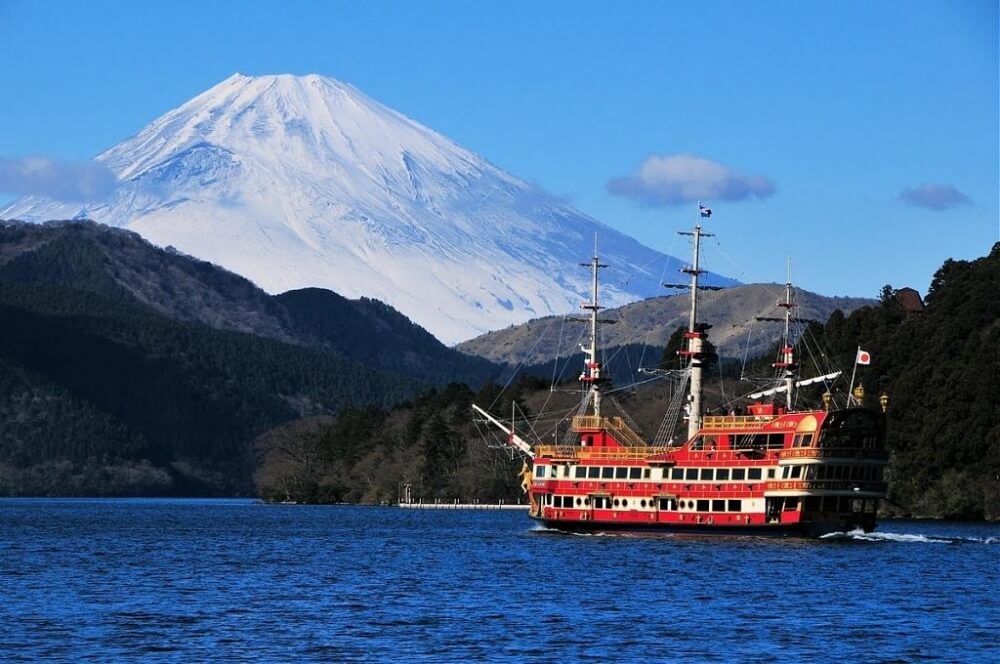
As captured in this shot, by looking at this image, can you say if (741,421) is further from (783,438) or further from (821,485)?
(821,485)

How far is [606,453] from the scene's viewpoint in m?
104

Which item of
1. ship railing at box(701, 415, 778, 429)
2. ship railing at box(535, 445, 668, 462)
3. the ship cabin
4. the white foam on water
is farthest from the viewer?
ship railing at box(535, 445, 668, 462)

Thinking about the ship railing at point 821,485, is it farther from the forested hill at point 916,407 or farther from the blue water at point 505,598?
the forested hill at point 916,407

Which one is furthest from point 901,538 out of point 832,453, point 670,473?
point 670,473

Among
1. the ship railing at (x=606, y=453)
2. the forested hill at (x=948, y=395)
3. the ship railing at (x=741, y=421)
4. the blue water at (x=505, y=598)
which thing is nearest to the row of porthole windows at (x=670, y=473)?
the ship railing at (x=606, y=453)

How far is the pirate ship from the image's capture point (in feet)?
311

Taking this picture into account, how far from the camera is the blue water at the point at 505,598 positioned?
5269cm

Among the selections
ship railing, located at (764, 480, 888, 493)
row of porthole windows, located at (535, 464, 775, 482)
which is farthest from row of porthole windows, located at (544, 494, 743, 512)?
ship railing, located at (764, 480, 888, 493)

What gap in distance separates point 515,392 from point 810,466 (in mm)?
93100

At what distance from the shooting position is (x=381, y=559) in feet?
288

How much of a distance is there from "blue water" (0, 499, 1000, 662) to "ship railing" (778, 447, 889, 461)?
4219 millimetres

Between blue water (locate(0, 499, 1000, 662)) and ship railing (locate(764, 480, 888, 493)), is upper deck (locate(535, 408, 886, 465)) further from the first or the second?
blue water (locate(0, 499, 1000, 662))

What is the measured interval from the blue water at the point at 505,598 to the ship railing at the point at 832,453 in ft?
13.8

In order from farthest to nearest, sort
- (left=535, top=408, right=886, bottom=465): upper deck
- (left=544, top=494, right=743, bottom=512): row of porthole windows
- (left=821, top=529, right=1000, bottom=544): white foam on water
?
1. (left=544, top=494, right=743, bottom=512): row of porthole windows
2. (left=821, top=529, right=1000, bottom=544): white foam on water
3. (left=535, top=408, right=886, bottom=465): upper deck
